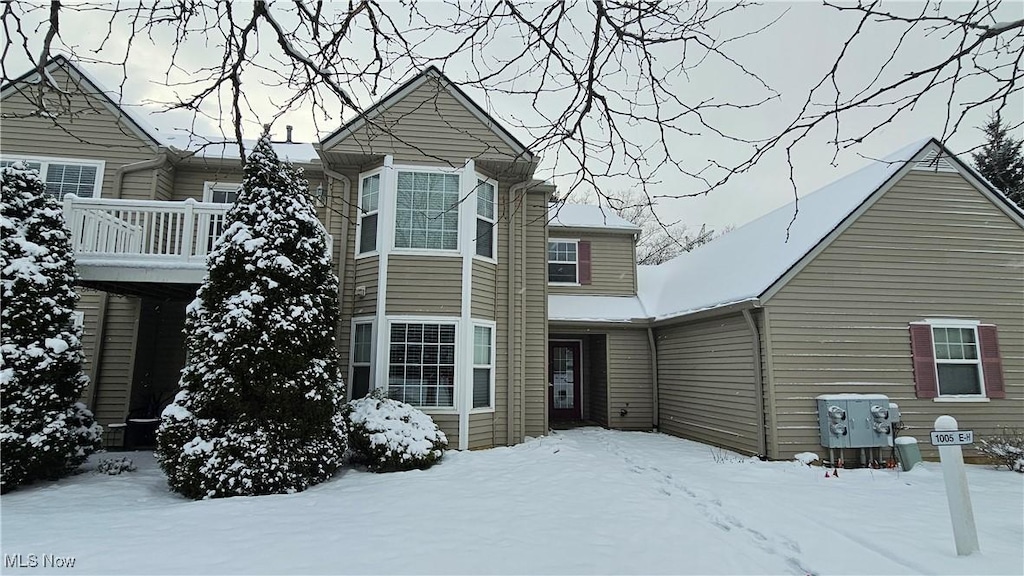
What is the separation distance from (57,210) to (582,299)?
10.3 meters

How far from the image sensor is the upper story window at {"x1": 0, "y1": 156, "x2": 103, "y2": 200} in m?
9.41

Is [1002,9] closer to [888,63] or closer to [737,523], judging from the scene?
[888,63]

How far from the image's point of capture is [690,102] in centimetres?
324

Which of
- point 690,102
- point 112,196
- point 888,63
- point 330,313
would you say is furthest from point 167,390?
point 888,63

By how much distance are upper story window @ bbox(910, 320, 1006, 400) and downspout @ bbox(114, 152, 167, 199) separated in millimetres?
13555

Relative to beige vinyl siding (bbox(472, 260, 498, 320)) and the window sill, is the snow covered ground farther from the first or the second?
the window sill

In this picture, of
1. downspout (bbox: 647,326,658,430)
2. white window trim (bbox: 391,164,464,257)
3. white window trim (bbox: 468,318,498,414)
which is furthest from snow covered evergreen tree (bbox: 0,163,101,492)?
downspout (bbox: 647,326,658,430)

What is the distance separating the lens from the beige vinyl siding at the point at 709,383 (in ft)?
30.5

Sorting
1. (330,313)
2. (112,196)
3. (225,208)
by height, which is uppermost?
(112,196)

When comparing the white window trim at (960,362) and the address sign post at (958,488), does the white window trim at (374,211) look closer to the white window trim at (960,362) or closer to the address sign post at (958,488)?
the address sign post at (958,488)

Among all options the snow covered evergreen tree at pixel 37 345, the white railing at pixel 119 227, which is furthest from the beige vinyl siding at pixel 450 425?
the snow covered evergreen tree at pixel 37 345

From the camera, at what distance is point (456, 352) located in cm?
902

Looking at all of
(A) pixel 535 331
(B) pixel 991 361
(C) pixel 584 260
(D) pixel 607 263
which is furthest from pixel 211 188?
(B) pixel 991 361

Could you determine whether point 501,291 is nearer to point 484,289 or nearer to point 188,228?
point 484,289
